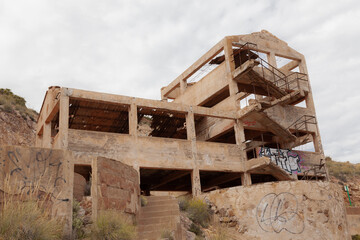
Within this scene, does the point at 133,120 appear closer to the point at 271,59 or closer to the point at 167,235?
the point at 167,235

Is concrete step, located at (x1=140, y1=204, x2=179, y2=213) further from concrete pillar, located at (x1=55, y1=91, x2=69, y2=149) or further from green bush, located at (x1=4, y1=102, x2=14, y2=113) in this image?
green bush, located at (x1=4, y1=102, x2=14, y2=113)

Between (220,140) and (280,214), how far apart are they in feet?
46.5

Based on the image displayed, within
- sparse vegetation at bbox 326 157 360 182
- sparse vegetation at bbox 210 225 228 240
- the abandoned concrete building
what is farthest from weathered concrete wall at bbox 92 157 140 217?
sparse vegetation at bbox 326 157 360 182

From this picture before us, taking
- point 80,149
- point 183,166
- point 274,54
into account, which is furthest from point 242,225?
point 274,54

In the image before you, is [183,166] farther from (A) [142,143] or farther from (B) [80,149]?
(B) [80,149]

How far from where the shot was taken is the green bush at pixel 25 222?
6109mm

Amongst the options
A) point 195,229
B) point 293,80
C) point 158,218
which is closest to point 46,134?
point 195,229

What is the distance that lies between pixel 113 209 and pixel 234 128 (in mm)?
15187

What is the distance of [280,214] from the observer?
45.9 feet

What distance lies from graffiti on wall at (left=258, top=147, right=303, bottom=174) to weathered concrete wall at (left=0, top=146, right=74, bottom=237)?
17016 millimetres

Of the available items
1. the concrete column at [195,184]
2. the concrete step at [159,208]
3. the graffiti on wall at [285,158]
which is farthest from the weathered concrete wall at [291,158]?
the concrete step at [159,208]

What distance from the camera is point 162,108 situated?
21203 mm

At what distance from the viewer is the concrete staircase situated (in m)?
10.5

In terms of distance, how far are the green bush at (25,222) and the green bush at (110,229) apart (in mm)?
1301
